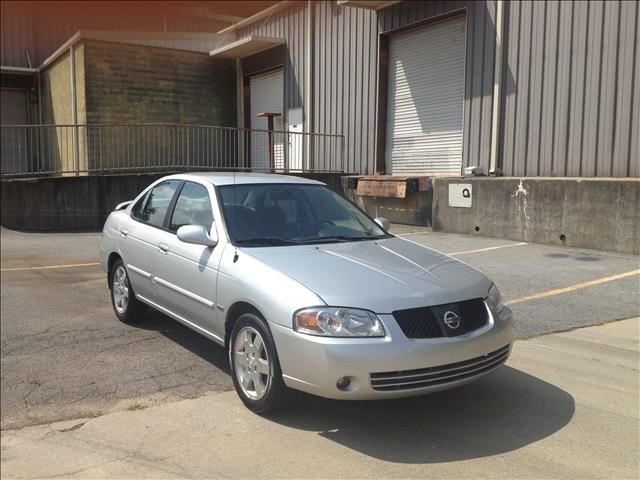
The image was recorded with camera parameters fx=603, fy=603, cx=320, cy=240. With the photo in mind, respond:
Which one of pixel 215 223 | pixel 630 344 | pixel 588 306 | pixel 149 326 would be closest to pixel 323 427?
pixel 215 223

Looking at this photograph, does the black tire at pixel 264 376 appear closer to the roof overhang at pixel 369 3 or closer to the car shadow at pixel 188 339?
the car shadow at pixel 188 339

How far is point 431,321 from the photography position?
143 inches

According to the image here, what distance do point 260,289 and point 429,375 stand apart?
1.18 metres

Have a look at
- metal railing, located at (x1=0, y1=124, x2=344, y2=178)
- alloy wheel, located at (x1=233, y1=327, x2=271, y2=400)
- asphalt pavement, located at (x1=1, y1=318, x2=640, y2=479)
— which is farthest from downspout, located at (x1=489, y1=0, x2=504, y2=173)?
alloy wheel, located at (x1=233, y1=327, x2=271, y2=400)

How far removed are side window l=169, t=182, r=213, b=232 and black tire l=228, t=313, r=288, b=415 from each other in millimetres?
1113

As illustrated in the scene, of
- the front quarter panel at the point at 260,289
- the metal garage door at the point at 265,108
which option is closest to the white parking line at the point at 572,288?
the front quarter panel at the point at 260,289

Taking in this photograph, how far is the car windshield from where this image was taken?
4645 mm

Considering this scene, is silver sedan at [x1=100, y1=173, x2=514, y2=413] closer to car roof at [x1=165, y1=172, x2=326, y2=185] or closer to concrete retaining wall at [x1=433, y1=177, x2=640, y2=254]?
car roof at [x1=165, y1=172, x2=326, y2=185]

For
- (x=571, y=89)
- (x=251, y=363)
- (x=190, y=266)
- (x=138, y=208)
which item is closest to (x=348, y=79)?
(x=571, y=89)

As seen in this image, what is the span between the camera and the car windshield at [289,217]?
4.64 metres

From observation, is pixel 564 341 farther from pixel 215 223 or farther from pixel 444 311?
pixel 215 223

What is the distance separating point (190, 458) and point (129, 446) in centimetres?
39

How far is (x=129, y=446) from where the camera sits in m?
3.42

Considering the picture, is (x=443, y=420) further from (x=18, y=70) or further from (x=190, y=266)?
(x=18, y=70)
